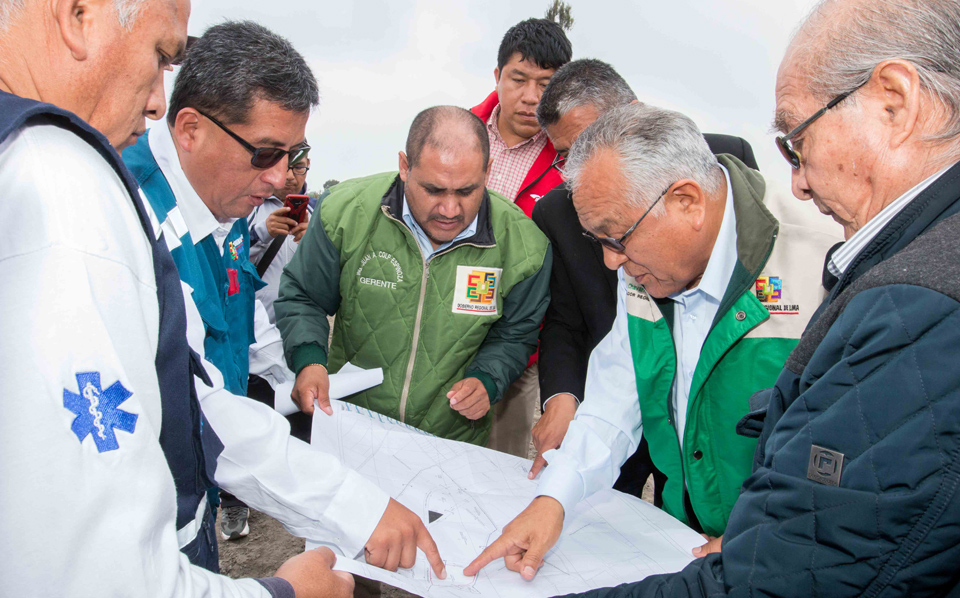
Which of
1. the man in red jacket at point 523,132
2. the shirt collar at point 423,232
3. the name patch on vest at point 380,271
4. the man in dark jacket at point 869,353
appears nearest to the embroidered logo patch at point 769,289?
the man in dark jacket at point 869,353

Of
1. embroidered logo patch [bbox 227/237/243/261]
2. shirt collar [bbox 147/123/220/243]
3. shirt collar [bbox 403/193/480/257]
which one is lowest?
embroidered logo patch [bbox 227/237/243/261]

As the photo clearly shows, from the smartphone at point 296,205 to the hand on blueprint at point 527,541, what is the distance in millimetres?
2841

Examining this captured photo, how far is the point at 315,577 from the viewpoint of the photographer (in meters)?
1.33

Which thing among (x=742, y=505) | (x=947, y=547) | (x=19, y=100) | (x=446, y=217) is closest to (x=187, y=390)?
(x=19, y=100)

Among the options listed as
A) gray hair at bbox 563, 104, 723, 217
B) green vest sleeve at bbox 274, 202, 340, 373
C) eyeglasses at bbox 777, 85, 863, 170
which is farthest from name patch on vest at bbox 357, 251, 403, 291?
eyeglasses at bbox 777, 85, 863, 170

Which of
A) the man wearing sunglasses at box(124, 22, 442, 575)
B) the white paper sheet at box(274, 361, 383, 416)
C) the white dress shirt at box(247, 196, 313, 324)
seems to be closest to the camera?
the man wearing sunglasses at box(124, 22, 442, 575)

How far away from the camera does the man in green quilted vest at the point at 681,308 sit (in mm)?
1824

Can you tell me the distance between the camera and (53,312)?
753 mm

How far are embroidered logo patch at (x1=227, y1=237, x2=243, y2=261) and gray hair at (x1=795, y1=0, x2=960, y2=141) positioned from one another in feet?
6.30

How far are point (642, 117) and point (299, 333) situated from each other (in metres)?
1.58

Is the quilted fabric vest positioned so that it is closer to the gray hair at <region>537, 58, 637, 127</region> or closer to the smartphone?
the gray hair at <region>537, 58, 637, 127</region>

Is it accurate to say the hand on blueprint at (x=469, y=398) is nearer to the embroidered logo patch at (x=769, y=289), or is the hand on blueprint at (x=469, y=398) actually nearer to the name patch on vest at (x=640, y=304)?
the name patch on vest at (x=640, y=304)

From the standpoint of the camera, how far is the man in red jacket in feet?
12.2

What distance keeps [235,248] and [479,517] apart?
4.35ft
